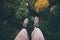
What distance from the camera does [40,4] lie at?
5.93m

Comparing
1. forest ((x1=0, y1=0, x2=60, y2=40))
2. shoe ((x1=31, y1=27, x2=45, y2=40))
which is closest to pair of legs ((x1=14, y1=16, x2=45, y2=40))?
shoe ((x1=31, y1=27, x2=45, y2=40))

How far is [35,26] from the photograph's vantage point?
546cm

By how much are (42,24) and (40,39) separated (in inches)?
27.1

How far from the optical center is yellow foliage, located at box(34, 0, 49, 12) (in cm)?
593

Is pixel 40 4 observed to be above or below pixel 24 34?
above

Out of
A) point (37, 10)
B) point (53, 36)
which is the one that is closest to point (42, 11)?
point (37, 10)

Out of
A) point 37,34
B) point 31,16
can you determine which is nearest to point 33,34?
point 37,34

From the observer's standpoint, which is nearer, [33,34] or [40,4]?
[33,34]

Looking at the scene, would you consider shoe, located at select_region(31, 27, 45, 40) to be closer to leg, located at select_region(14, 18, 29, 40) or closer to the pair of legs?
the pair of legs

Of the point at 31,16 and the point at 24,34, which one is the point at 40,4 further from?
the point at 24,34

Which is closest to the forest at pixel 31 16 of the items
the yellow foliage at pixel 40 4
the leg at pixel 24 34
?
the yellow foliage at pixel 40 4

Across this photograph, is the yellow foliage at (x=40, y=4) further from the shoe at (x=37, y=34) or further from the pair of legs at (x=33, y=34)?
the shoe at (x=37, y=34)

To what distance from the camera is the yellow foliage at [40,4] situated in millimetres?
5930

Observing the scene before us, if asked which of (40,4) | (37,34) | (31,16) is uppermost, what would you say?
(40,4)
